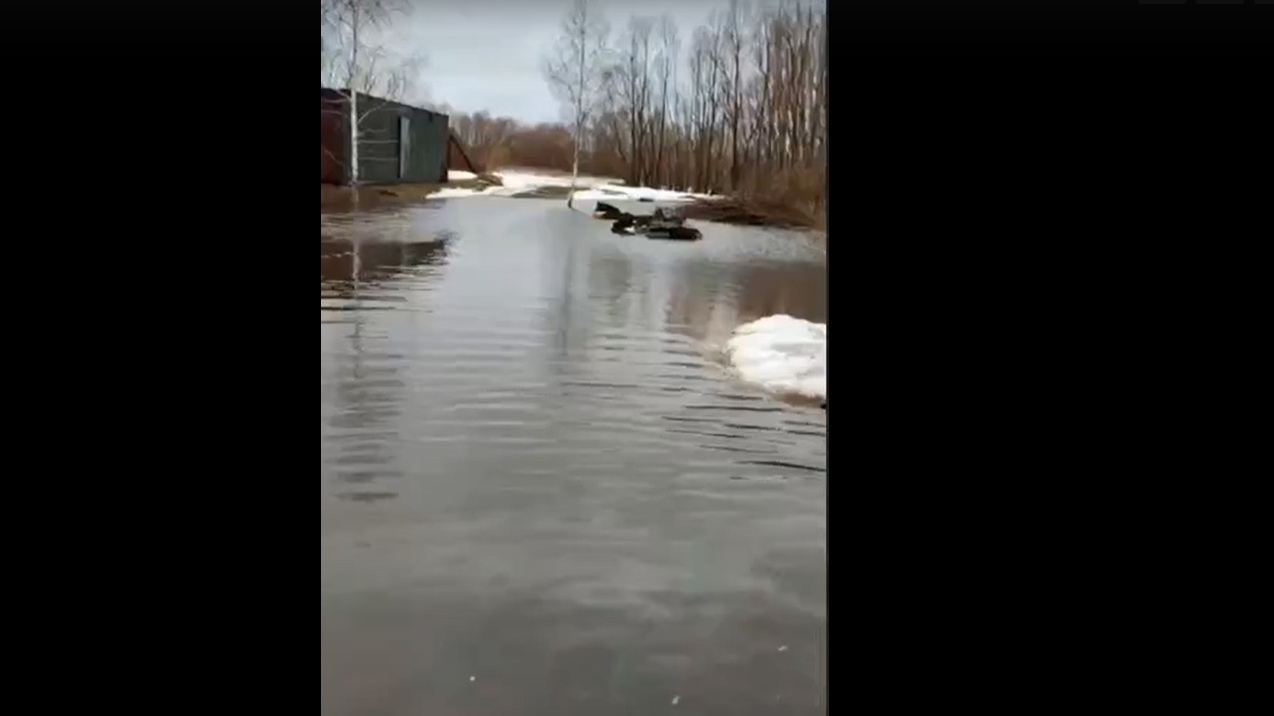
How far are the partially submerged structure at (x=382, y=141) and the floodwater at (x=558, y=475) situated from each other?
8cm

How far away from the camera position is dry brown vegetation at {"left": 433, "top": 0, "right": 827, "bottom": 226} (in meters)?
1.69

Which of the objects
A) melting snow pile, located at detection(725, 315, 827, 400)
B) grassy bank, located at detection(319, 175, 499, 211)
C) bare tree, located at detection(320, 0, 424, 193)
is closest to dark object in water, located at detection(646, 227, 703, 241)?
melting snow pile, located at detection(725, 315, 827, 400)

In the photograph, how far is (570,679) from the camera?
4.62ft

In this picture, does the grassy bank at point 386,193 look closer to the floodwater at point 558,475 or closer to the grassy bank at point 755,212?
the floodwater at point 558,475

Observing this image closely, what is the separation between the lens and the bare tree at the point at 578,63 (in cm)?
163

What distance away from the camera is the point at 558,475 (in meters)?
1.64

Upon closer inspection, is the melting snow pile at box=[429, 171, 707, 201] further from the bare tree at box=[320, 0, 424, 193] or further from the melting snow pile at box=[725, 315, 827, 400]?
the melting snow pile at box=[725, 315, 827, 400]

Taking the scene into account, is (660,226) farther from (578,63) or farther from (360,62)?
(360,62)

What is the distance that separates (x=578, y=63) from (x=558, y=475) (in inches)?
29.0

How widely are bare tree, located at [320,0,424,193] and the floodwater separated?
20 centimetres

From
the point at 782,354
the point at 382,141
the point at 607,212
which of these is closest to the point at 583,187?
the point at 607,212

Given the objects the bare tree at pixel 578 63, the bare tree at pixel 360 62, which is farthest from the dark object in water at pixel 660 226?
the bare tree at pixel 360 62
